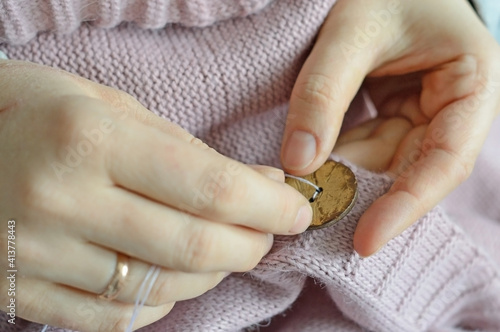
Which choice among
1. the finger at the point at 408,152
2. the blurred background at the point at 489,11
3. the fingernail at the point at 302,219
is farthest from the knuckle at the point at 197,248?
the blurred background at the point at 489,11

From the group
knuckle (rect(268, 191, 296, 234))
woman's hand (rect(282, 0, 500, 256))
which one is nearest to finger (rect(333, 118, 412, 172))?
woman's hand (rect(282, 0, 500, 256))

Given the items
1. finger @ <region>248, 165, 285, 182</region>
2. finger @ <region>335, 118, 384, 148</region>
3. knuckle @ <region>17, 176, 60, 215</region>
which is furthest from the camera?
finger @ <region>335, 118, 384, 148</region>

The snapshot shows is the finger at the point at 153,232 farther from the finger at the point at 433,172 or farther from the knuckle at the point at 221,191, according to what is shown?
the finger at the point at 433,172

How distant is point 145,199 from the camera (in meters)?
0.52

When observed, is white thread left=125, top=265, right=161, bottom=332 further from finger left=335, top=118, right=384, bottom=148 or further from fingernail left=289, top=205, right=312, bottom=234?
finger left=335, top=118, right=384, bottom=148

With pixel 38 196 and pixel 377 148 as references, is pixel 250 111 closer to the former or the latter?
pixel 377 148

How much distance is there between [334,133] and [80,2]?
0.38 meters

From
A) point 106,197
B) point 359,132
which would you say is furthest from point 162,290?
point 359,132

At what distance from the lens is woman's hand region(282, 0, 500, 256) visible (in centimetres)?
68

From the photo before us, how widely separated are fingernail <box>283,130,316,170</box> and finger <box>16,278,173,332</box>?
10.6 inches

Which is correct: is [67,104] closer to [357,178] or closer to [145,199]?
[145,199]

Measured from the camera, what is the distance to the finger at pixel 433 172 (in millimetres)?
665

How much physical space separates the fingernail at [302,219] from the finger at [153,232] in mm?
85

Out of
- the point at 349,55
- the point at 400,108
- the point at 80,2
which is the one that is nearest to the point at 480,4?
the point at 400,108
